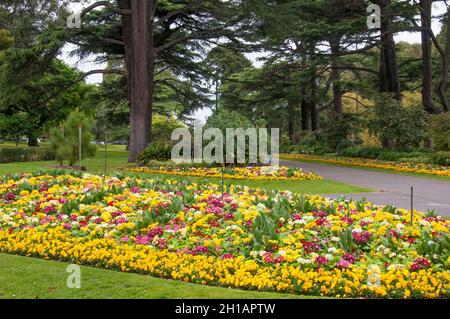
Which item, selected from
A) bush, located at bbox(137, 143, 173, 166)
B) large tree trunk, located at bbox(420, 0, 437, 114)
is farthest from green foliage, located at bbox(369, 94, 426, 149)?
bush, located at bbox(137, 143, 173, 166)

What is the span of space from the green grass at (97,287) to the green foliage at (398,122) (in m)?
18.9

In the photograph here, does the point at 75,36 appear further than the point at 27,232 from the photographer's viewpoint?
Yes

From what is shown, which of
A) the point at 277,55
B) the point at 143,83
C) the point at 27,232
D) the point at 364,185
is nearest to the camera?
the point at 27,232

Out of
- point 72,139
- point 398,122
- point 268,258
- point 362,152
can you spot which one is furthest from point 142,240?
point 362,152

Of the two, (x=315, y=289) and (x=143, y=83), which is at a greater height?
(x=143, y=83)

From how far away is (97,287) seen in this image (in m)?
4.48

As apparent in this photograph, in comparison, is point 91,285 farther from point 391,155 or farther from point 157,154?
point 391,155

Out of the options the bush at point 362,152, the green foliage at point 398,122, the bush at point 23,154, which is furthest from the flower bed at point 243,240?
the bush at point 362,152

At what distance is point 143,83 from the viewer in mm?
20203

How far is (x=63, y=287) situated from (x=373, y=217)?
4.23 m

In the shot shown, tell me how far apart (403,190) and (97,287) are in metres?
9.18

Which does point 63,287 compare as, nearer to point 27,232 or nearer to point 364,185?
point 27,232

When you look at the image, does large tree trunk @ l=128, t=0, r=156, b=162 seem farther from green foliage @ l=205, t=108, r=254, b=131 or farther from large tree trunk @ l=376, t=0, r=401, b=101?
large tree trunk @ l=376, t=0, r=401, b=101
